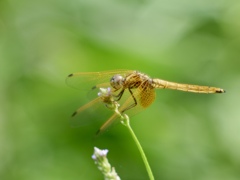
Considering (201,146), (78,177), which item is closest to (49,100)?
(78,177)

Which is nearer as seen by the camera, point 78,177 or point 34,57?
point 78,177

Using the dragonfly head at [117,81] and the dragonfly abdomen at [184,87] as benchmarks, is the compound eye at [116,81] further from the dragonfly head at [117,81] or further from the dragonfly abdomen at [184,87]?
the dragonfly abdomen at [184,87]

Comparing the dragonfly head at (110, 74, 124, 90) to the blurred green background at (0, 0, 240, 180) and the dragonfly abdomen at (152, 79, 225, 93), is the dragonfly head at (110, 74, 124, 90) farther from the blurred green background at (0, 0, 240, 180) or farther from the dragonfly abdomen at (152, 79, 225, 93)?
the blurred green background at (0, 0, 240, 180)

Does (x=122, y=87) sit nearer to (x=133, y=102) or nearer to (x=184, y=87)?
(x=133, y=102)

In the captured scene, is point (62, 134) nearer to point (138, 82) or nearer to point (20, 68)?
point (20, 68)

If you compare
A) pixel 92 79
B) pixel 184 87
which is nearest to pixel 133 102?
pixel 92 79

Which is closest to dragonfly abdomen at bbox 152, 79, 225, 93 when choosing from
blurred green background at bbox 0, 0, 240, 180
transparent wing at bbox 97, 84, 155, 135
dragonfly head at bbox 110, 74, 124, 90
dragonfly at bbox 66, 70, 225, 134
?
dragonfly at bbox 66, 70, 225, 134
